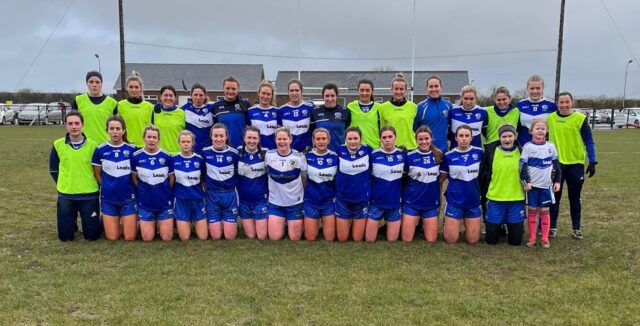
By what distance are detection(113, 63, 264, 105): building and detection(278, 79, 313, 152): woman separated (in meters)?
43.7

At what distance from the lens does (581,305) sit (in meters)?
3.90

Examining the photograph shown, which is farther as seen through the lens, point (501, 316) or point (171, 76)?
point (171, 76)

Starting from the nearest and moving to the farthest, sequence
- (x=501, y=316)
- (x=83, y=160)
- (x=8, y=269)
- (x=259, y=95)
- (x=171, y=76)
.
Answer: (x=501, y=316) → (x=8, y=269) → (x=83, y=160) → (x=259, y=95) → (x=171, y=76)

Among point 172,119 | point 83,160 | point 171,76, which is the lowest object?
point 83,160

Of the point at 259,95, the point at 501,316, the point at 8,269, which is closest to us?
the point at 501,316

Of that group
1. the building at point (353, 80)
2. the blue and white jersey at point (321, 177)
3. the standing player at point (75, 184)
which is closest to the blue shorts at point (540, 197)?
the blue and white jersey at point (321, 177)

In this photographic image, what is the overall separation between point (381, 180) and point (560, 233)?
253 cm

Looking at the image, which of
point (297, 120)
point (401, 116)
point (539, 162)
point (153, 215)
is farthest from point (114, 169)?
point (539, 162)

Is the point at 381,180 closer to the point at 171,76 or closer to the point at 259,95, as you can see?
the point at 259,95

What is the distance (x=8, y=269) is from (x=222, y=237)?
2212 mm

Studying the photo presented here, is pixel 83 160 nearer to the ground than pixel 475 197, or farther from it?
farther from it

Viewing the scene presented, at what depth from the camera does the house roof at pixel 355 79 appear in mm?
49438

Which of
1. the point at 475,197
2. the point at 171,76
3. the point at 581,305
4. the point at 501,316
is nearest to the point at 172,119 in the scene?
the point at 475,197

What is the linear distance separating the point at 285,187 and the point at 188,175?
1.15m
